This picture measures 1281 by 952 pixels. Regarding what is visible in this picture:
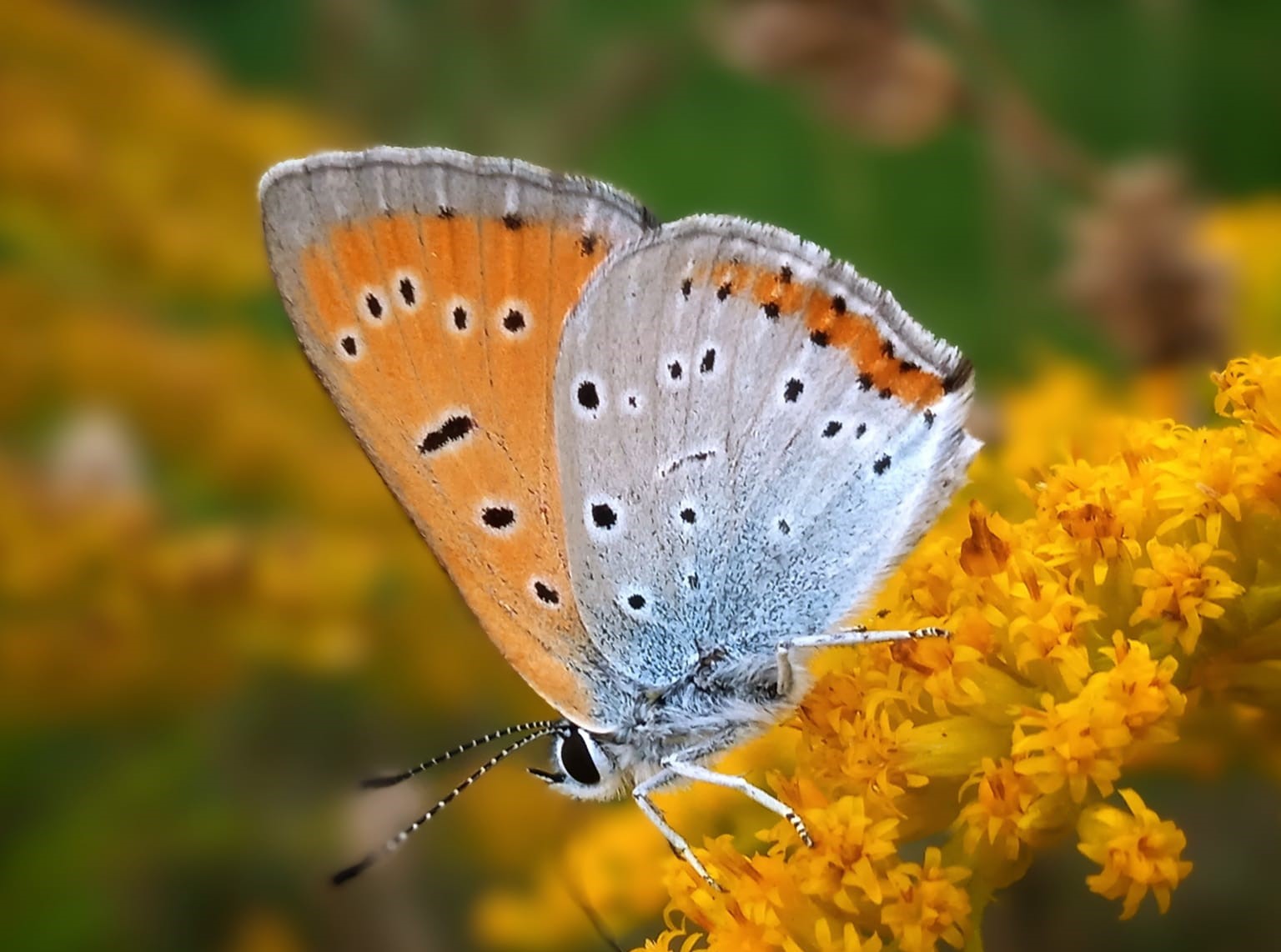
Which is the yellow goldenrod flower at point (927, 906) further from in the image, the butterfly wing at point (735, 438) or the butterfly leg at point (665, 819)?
the butterfly wing at point (735, 438)

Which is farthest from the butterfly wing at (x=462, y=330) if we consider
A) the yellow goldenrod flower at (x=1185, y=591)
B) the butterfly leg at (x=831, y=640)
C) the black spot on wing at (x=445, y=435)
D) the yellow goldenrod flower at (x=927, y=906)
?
the yellow goldenrod flower at (x=1185, y=591)

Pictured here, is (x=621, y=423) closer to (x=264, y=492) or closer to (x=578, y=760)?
(x=578, y=760)

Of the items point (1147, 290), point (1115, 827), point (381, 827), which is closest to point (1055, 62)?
point (1147, 290)

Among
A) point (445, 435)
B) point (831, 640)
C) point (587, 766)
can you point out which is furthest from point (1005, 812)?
point (445, 435)

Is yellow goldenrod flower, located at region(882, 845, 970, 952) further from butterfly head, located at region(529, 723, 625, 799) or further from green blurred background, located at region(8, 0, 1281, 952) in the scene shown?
green blurred background, located at region(8, 0, 1281, 952)

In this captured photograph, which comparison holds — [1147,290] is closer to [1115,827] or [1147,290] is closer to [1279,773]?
[1279,773]

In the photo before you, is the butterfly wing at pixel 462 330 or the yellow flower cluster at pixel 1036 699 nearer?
the yellow flower cluster at pixel 1036 699

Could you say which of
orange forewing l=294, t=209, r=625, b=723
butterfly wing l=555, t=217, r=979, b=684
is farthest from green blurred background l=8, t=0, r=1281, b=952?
orange forewing l=294, t=209, r=625, b=723
